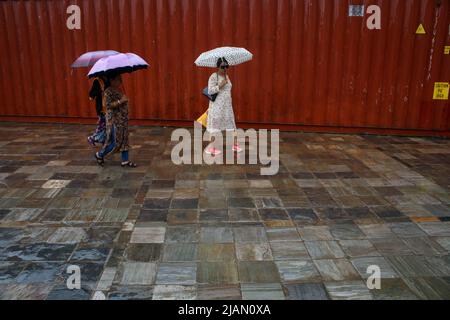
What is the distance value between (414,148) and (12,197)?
22.0ft

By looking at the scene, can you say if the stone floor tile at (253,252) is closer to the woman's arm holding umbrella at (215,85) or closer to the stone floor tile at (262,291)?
the stone floor tile at (262,291)

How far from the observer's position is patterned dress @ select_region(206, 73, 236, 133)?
6559 mm

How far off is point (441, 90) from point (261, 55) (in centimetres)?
368

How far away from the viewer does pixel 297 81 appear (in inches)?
339

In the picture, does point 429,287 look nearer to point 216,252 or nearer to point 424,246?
point 424,246

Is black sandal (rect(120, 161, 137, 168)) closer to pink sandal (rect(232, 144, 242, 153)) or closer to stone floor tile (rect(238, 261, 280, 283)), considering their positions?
pink sandal (rect(232, 144, 242, 153))

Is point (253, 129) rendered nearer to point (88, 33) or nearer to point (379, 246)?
point (88, 33)

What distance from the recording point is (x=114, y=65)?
5.33m

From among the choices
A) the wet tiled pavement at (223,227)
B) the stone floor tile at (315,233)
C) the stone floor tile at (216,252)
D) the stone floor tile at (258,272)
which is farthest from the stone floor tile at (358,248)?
the stone floor tile at (216,252)

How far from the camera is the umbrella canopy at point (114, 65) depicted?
17.3 ft

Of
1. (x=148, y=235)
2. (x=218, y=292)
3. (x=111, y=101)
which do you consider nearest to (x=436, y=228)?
(x=218, y=292)

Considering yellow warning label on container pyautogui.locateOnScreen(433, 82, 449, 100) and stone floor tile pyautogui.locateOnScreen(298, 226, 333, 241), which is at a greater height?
yellow warning label on container pyautogui.locateOnScreen(433, 82, 449, 100)

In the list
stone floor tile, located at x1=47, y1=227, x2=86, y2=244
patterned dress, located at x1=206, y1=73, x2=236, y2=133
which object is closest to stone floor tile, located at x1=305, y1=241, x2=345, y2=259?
stone floor tile, located at x1=47, y1=227, x2=86, y2=244

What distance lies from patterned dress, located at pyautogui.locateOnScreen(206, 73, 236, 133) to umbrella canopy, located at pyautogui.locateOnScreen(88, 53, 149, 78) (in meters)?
1.31
